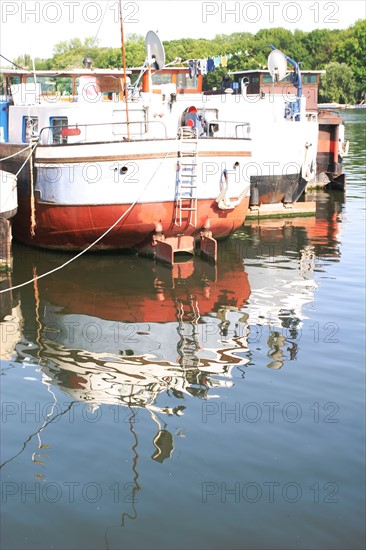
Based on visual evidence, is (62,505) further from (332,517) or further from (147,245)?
(147,245)

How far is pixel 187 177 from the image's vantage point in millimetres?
17156

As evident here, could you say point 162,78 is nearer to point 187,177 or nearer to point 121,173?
point 187,177

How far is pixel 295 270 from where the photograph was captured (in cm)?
1734

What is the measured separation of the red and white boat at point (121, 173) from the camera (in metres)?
16.9

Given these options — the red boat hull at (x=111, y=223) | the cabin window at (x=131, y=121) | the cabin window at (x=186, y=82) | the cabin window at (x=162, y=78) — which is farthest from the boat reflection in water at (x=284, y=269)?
the cabin window at (x=162, y=78)

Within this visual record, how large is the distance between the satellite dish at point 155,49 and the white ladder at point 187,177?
3993mm

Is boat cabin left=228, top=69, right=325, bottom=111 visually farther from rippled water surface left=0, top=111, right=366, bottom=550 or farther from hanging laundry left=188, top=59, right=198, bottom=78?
rippled water surface left=0, top=111, right=366, bottom=550

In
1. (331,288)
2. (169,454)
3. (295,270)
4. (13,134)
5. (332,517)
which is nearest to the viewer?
(332,517)

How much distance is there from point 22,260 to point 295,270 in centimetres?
606

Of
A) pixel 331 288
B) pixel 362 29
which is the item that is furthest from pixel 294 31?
pixel 331 288

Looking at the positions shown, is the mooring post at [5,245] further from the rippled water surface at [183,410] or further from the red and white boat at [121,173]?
the red and white boat at [121,173]

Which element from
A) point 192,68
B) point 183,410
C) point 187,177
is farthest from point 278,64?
point 183,410

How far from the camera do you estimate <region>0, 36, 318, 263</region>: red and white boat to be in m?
16.9

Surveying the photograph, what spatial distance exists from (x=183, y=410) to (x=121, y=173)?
8238 mm
